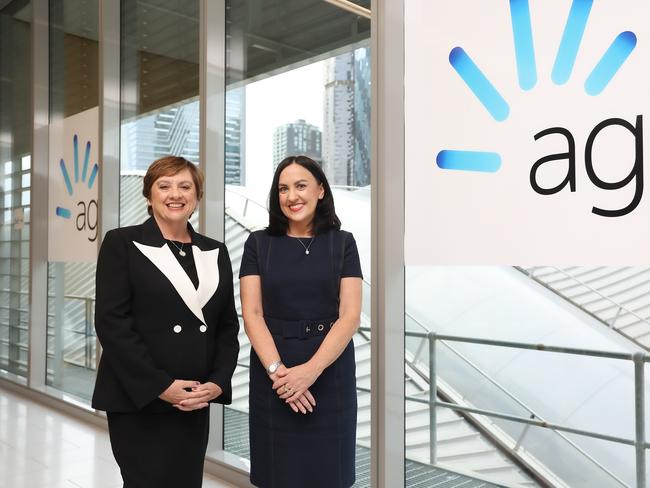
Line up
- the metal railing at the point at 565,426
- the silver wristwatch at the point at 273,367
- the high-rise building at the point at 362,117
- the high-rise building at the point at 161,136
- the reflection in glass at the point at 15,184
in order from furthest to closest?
the reflection in glass at the point at 15,184
the high-rise building at the point at 161,136
the metal railing at the point at 565,426
the high-rise building at the point at 362,117
the silver wristwatch at the point at 273,367

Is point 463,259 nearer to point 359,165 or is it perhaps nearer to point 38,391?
point 359,165

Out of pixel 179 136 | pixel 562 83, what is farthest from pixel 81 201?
pixel 562 83

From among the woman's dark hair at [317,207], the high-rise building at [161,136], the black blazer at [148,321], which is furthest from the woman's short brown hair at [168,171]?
the high-rise building at [161,136]

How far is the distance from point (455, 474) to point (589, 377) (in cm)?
629

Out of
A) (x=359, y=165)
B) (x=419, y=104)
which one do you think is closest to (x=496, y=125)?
(x=419, y=104)

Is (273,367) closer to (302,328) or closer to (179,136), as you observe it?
(302,328)

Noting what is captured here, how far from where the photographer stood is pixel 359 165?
8.93 feet

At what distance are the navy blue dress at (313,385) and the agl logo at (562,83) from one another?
666 mm

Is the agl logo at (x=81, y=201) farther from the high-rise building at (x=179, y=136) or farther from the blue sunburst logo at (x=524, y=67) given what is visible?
the blue sunburst logo at (x=524, y=67)

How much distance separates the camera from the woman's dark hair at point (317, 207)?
1.97 meters

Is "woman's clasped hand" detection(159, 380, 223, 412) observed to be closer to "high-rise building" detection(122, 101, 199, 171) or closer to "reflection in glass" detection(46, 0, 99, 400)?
A: "high-rise building" detection(122, 101, 199, 171)

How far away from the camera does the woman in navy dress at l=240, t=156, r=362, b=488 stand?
189 centimetres

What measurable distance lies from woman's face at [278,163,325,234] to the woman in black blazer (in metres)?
0.28

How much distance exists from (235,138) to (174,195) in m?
1.73
